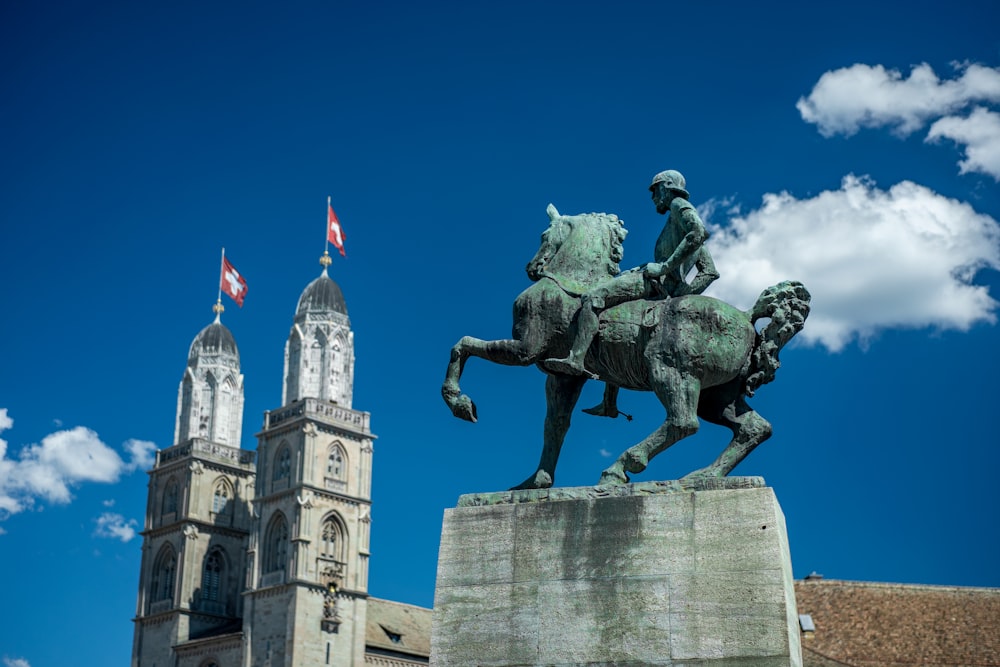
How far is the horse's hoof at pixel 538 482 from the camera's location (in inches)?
442

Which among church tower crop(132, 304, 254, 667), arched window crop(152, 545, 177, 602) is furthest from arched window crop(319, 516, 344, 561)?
arched window crop(152, 545, 177, 602)

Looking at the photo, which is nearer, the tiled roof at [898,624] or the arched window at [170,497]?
the tiled roof at [898,624]

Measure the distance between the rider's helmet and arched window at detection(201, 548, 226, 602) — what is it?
92.7 metres

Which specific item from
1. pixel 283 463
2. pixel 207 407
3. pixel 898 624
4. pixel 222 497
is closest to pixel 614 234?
pixel 898 624

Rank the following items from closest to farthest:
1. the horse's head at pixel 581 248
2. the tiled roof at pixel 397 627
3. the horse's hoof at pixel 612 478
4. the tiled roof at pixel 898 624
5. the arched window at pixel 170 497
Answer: the horse's hoof at pixel 612 478
the horse's head at pixel 581 248
the tiled roof at pixel 898 624
the tiled roof at pixel 397 627
the arched window at pixel 170 497

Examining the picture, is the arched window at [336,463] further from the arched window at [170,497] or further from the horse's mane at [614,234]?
the horse's mane at [614,234]

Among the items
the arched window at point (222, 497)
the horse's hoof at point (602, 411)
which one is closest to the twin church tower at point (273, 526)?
the arched window at point (222, 497)

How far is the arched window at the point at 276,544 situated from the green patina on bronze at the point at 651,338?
82709 millimetres

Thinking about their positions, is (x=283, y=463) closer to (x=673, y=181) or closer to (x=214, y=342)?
(x=214, y=342)

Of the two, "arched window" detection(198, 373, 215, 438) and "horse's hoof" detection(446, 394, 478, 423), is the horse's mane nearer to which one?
"horse's hoof" detection(446, 394, 478, 423)

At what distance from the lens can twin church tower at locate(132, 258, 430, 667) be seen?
90.2 metres

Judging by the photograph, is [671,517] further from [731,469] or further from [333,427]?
[333,427]

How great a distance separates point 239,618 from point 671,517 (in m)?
93.4

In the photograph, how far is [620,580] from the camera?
33.4ft
